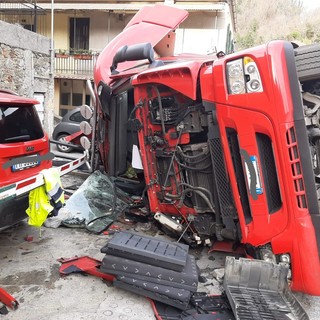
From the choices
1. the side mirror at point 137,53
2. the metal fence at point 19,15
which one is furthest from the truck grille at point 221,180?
the metal fence at point 19,15

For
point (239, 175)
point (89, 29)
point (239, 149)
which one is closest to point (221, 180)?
point (239, 175)

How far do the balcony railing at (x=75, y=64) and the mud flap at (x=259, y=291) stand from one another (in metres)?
15.6

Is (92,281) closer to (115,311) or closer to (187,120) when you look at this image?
(115,311)

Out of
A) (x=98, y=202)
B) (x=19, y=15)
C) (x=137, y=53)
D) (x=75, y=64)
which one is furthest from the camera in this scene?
(x=75, y=64)

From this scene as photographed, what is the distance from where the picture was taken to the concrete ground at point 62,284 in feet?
8.51

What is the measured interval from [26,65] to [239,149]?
838cm

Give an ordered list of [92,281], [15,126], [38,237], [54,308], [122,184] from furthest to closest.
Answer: [122,184], [38,237], [15,126], [92,281], [54,308]

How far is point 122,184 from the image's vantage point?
5051 mm

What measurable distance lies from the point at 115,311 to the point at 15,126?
2079 mm

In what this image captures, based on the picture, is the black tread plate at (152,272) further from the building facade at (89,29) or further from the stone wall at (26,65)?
the building facade at (89,29)

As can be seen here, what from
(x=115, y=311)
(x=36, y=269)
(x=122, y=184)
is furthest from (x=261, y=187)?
(x=122, y=184)

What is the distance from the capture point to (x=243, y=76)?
9.05 ft

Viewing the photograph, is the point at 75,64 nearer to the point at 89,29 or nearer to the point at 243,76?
the point at 89,29

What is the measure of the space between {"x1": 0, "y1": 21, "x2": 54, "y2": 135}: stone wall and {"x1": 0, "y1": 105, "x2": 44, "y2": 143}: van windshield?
Answer: 573cm
